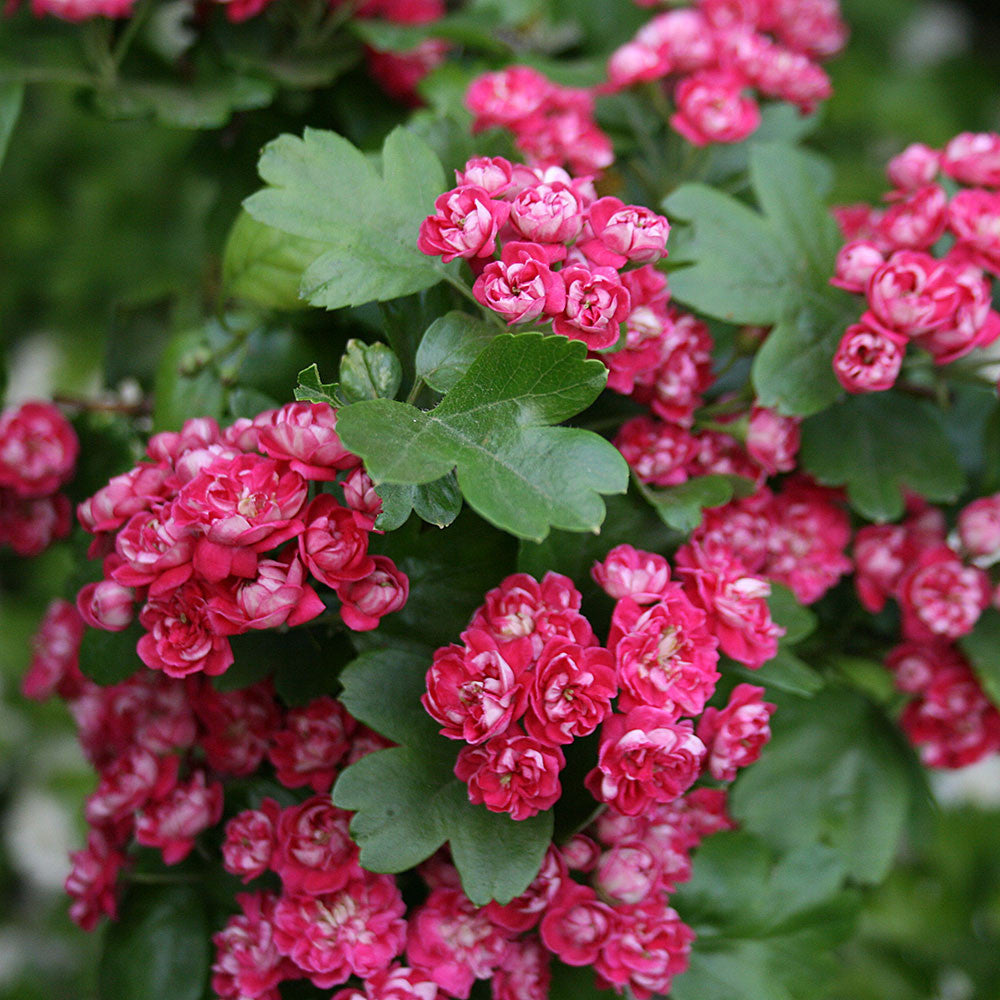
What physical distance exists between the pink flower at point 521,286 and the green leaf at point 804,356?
0.21 metres

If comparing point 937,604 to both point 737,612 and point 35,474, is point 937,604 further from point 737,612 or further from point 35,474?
point 35,474

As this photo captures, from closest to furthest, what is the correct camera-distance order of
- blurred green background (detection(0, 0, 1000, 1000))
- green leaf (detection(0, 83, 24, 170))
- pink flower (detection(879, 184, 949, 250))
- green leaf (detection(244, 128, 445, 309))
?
green leaf (detection(244, 128, 445, 309))
pink flower (detection(879, 184, 949, 250))
green leaf (detection(0, 83, 24, 170))
blurred green background (detection(0, 0, 1000, 1000))

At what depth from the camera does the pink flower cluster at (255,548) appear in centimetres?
49

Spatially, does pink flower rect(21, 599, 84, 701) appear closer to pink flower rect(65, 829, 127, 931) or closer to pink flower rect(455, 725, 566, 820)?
pink flower rect(65, 829, 127, 931)

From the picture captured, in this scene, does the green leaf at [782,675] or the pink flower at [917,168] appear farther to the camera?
the pink flower at [917,168]

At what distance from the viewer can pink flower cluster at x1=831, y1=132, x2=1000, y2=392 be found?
62cm

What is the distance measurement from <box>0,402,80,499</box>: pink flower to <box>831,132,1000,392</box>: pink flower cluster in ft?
1.92

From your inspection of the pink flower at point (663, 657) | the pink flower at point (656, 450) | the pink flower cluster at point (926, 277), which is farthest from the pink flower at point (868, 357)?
the pink flower at point (663, 657)

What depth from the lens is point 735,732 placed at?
1.80ft

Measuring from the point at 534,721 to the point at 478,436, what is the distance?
15cm

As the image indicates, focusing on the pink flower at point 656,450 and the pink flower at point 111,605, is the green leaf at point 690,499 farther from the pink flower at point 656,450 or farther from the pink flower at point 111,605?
the pink flower at point 111,605

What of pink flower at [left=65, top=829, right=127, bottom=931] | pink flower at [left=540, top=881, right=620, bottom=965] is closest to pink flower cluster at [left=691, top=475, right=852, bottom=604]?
pink flower at [left=540, top=881, right=620, bottom=965]

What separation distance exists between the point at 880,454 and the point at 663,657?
30 cm

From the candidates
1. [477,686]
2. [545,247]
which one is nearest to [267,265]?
[545,247]
